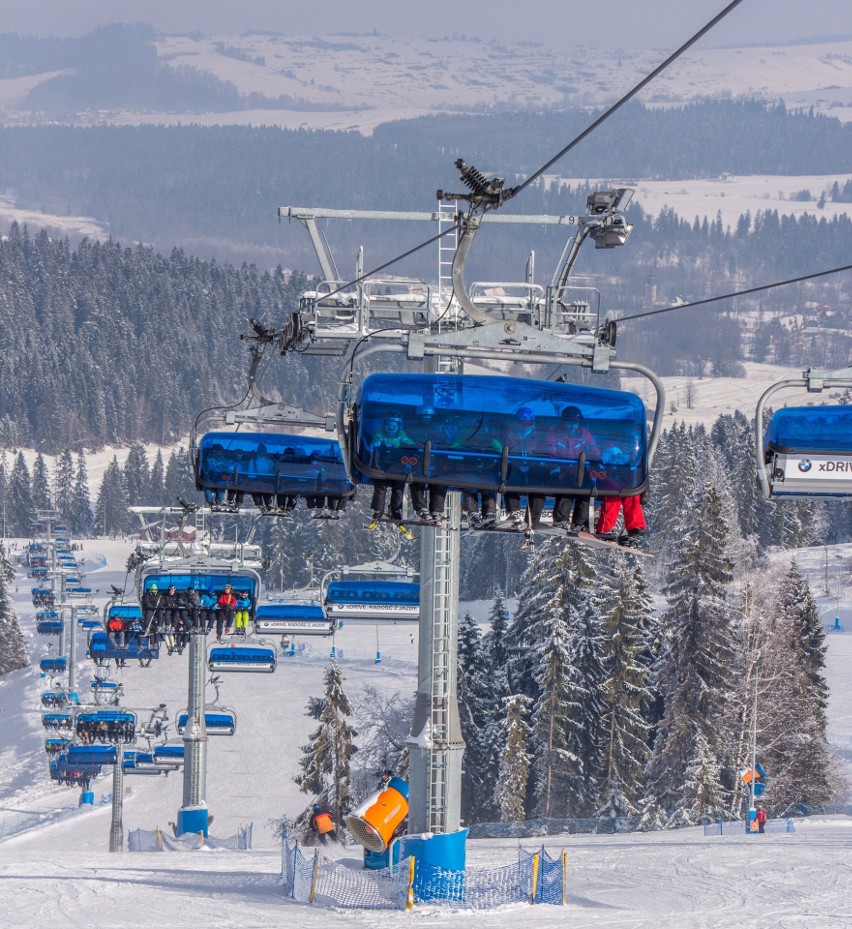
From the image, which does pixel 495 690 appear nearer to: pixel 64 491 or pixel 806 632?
pixel 806 632

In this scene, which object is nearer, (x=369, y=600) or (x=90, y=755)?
(x=369, y=600)

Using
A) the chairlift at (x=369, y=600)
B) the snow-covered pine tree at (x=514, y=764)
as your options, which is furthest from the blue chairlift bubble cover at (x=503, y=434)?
the snow-covered pine tree at (x=514, y=764)

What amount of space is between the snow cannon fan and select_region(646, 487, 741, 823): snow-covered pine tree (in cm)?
2325

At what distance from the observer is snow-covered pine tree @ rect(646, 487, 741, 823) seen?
42.6 metres

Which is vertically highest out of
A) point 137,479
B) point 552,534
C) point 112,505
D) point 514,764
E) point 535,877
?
point 552,534

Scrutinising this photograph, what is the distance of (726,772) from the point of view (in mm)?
44156

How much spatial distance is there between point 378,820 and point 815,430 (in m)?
7.41

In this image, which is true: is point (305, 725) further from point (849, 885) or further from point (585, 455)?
point (585, 455)

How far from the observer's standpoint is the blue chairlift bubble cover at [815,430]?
46.6ft

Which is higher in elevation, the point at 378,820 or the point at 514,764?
the point at 378,820

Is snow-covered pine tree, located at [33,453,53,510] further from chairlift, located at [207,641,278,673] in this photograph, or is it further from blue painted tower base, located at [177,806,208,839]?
blue painted tower base, located at [177,806,208,839]

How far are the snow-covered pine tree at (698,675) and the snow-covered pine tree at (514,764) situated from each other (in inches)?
133

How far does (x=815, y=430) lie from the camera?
14242 mm

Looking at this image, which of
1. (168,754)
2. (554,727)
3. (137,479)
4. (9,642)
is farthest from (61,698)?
(137,479)
